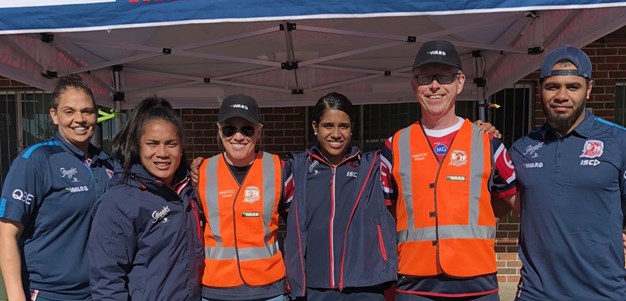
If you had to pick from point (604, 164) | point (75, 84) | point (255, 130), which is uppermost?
point (75, 84)

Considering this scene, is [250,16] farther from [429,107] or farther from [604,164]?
[604,164]

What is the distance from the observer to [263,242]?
7.51ft

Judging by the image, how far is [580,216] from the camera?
206 cm

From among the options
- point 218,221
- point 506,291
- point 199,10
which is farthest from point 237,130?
point 506,291

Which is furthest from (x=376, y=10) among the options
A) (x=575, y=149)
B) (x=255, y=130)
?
(x=575, y=149)

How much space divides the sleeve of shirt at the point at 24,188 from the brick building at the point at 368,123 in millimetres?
3224

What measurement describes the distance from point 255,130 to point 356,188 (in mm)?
593

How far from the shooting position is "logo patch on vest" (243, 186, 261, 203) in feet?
7.56

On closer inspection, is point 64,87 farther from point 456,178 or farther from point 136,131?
point 456,178

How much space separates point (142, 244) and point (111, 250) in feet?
0.42

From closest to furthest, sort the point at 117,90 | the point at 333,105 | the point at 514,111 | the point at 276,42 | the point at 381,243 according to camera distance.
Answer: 1. the point at 381,243
2. the point at 333,105
3. the point at 276,42
4. the point at 117,90
5. the point at 514,111

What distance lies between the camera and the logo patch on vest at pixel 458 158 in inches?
83.8

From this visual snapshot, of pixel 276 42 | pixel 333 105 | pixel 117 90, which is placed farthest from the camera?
pixel 117 90

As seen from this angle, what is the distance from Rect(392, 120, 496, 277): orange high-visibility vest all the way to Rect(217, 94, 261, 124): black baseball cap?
768mm
